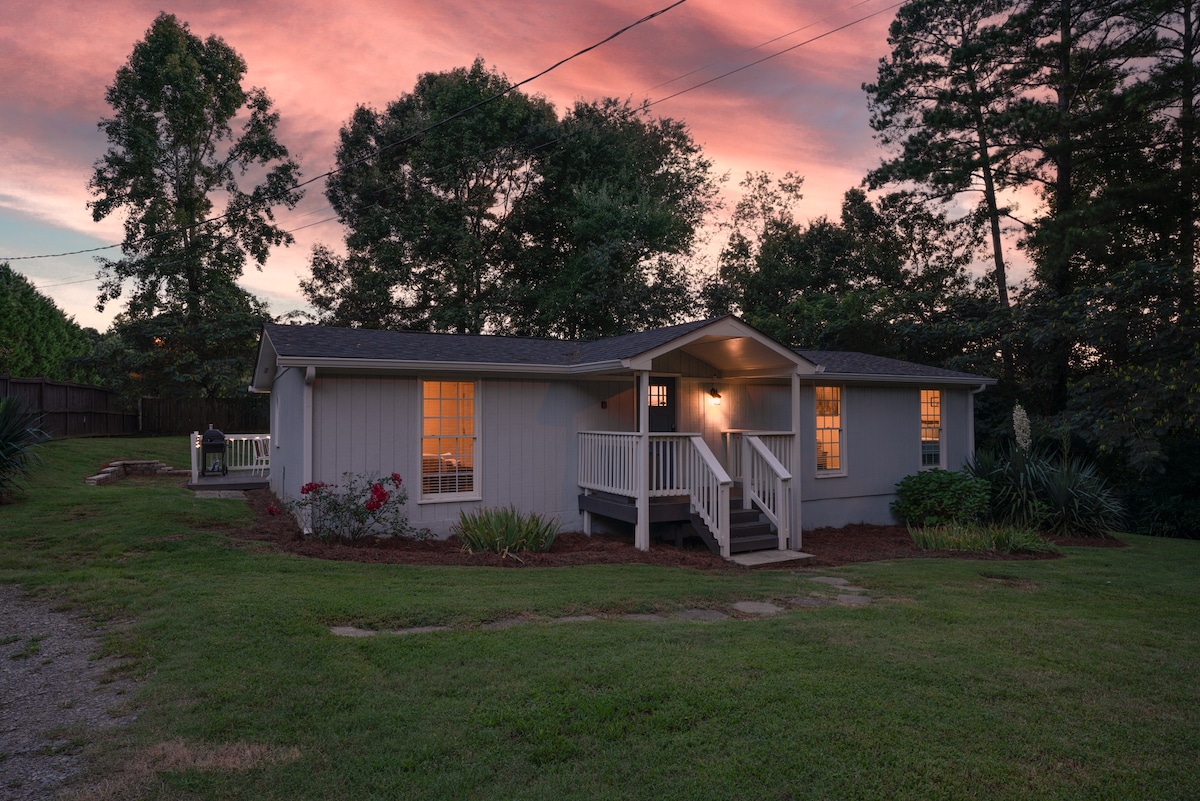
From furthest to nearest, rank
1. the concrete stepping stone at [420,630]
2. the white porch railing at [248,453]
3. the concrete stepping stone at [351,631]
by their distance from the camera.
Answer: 1. the white porch railing at [248,453]
2. the concrete stepping stone at [420,630]
3. the concrete stepping stone at [351,631]

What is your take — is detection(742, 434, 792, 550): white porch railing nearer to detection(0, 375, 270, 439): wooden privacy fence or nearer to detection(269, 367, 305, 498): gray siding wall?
detection(269, 367, 305, 498): gray siding wall

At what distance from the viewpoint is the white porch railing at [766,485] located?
32.6 feet

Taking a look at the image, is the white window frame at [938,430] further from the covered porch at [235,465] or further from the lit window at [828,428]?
the covered porch at [235,465]

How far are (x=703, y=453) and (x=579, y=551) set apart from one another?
213 centimetres

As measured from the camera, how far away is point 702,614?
6.23 meters

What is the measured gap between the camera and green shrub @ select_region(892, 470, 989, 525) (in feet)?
40.1

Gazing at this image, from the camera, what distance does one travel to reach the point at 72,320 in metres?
38.8

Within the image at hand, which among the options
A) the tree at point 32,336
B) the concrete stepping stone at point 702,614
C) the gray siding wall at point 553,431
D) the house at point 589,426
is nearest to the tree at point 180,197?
the tree at point 32,336

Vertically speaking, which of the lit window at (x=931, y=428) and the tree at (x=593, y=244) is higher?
the tree at (x=593, y=244)

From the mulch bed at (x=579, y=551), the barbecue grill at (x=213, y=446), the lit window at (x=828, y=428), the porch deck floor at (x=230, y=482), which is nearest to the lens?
the mulch bed at (x=579, y=551)

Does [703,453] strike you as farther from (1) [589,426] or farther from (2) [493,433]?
(2) [493,433]

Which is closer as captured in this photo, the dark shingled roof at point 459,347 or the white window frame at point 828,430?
the dark shingled roof at point 459,347

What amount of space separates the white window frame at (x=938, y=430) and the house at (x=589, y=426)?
1675 millimetres

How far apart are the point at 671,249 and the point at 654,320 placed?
10.5 feet
